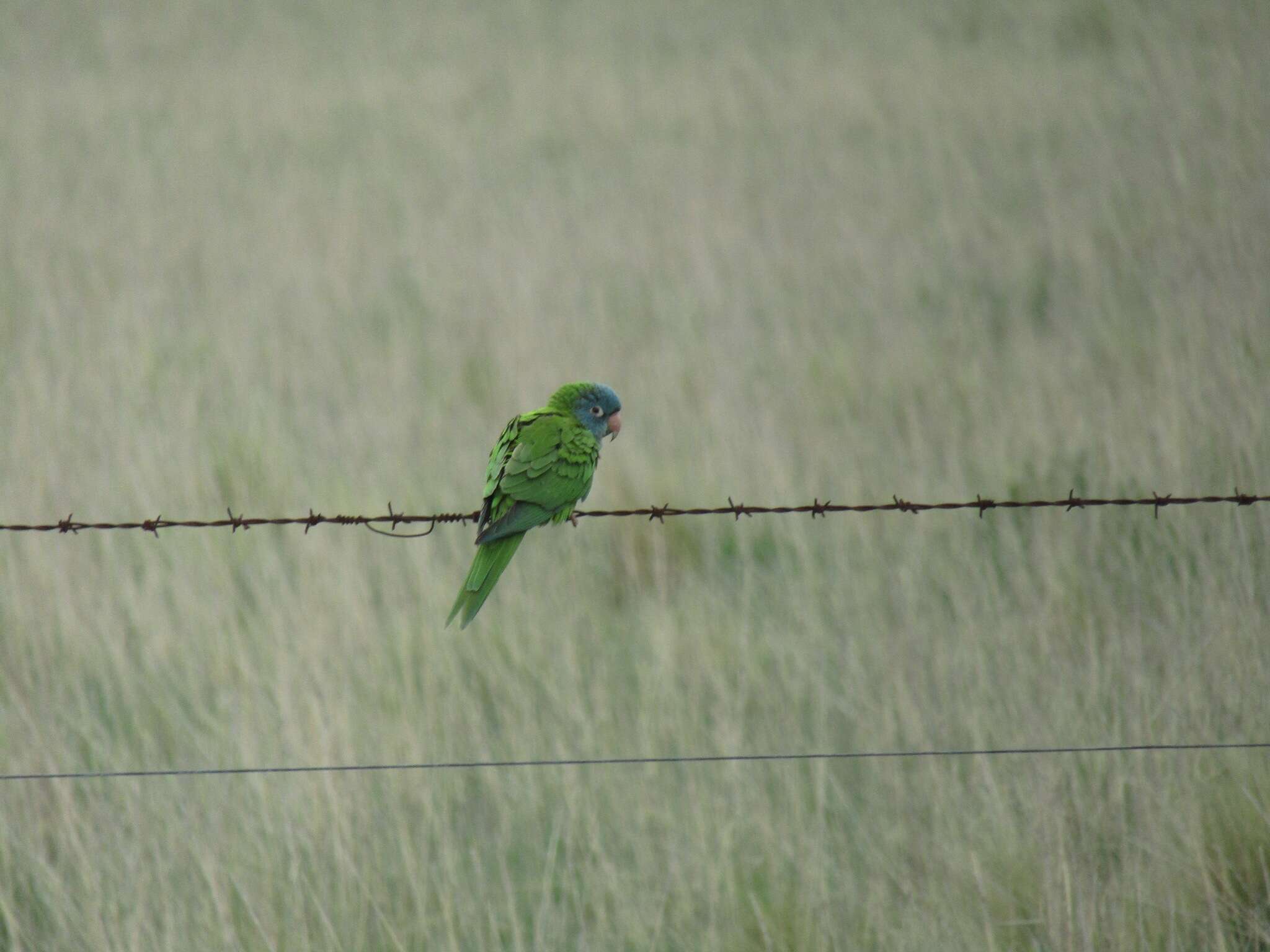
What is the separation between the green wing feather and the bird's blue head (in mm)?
136

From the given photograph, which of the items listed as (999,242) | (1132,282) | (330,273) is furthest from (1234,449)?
(330,273)

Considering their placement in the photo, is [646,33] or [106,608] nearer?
[106,608]

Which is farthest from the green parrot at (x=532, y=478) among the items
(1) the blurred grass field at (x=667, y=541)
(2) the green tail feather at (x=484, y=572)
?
(1) the blurred grass field at (x=667, y=541)

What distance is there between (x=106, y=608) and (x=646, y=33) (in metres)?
16.4

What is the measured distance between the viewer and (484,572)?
283 cm

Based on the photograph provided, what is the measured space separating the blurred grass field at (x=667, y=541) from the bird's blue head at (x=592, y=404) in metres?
1.21

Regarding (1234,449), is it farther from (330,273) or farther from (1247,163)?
(330,273)

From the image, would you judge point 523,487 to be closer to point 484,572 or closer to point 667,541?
point 484,572

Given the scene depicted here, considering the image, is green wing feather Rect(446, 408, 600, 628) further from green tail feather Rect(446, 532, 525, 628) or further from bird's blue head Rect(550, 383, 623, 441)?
bird's blue head Rect(550, 383, 623, 441)

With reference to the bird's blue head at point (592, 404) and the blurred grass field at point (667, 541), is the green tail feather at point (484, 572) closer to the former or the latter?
the bird's blue head at point (592, 404)

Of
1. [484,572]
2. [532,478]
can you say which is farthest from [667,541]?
[484,572]

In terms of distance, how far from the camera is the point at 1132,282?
820cm

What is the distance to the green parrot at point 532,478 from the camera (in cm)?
285

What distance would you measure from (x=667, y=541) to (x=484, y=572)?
9.06 feet
